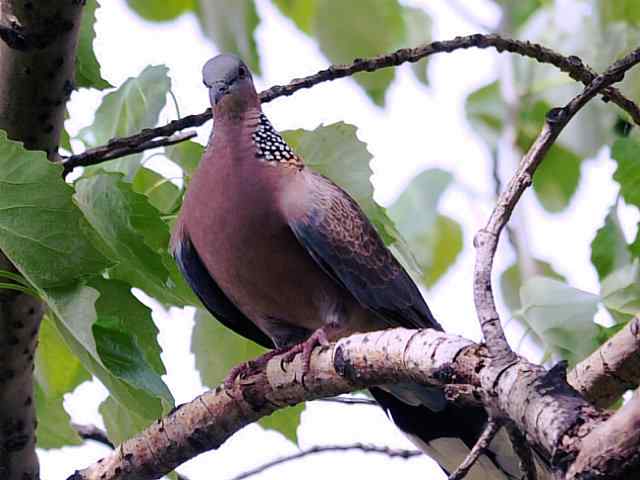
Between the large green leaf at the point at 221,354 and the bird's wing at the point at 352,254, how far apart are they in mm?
325

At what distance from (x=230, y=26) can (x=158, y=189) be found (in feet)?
1.56

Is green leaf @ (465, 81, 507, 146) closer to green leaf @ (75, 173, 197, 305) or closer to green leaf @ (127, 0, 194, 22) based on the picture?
green leaf @ (127, 0, 194, 22)

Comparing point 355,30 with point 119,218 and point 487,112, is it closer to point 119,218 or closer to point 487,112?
point 119,218

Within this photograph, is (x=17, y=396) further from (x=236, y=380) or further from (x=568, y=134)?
(x=568, y=134)

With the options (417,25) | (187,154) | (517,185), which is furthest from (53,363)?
(417,25)

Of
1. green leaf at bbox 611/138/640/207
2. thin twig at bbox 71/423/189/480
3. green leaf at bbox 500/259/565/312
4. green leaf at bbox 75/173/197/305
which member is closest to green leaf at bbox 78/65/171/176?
green leaf at bbox 75/173/197/305

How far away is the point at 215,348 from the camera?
3.04 metres

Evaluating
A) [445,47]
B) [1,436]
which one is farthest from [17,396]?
[445,47]

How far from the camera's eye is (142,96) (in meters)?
2.88

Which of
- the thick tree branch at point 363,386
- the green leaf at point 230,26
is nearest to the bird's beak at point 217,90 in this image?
the green leaf at point 230,26

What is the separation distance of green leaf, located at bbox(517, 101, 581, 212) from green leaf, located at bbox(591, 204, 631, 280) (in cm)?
204

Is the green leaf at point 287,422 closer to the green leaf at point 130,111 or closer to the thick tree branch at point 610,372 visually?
the green leaf at point 130,111

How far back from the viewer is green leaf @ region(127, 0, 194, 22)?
385 cm

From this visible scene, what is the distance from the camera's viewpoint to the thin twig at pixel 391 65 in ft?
7.66
